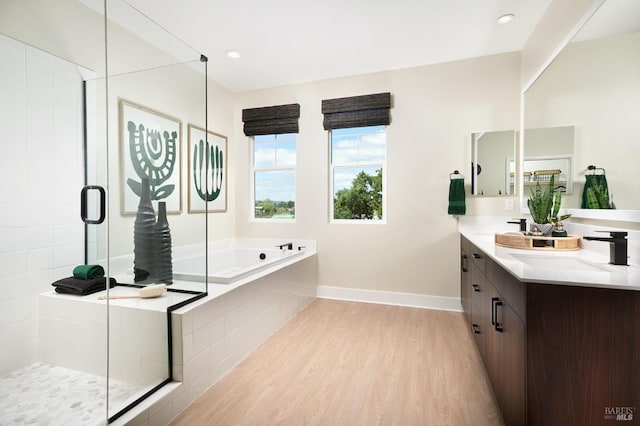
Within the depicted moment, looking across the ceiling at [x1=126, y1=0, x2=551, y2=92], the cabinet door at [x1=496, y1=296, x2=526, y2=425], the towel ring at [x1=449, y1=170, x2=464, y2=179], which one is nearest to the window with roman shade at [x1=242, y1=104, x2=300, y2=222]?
the ceiling at [x1=126, y1=0, x2=551, y2=92]

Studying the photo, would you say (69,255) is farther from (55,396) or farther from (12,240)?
(55,396)

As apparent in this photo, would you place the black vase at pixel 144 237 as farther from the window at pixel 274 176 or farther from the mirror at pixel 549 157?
the mirror at pixel 549 157

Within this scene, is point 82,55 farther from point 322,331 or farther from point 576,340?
point 576,340

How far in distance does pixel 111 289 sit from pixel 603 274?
2271mm

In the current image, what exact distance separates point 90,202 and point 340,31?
242 centimetres

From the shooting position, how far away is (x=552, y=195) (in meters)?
2.07

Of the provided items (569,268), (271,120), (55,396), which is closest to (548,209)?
(569,268)

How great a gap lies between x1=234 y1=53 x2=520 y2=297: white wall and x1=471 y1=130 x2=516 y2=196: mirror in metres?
0.08

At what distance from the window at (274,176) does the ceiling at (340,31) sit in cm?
86

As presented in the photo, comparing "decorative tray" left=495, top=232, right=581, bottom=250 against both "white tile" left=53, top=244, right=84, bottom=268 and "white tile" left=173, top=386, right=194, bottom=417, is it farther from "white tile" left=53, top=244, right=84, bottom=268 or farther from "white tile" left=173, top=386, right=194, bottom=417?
"white tile" left=53, top=244, right=84, bottom=268

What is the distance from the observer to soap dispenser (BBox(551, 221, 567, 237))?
192 centimetres

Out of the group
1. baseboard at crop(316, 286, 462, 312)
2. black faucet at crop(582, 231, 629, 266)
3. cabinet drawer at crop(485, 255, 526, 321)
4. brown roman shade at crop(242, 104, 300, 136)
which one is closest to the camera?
cabinet drawer at crop(485, 255, 526, 321)

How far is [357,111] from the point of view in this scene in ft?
11.1

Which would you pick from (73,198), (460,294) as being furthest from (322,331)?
(73,198)
